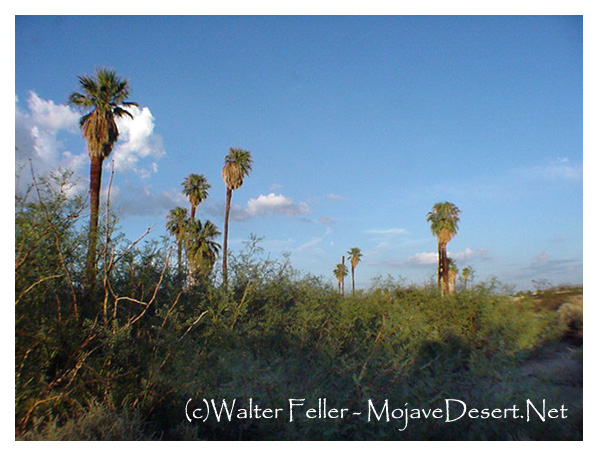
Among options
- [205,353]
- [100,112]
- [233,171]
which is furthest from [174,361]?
[233,171]

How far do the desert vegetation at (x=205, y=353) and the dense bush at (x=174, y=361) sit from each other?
0.02 metres

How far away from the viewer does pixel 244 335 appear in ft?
23.0

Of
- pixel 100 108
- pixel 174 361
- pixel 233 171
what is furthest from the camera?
pixel 233 171

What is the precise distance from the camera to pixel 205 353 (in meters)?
6.03

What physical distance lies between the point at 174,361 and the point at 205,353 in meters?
0.61

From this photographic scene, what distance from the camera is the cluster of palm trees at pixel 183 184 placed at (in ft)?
22.4

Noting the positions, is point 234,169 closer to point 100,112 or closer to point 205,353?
point 100,112

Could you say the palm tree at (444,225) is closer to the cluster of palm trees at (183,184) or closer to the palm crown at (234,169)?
the cluster of palm trees at (183,184)

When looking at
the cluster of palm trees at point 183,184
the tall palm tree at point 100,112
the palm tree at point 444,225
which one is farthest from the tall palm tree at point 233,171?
the palm tree at point 444,225

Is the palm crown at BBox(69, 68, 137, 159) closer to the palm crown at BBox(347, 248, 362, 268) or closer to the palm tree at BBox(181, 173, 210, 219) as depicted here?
the palm tree at BBox(181, 173, 210, 219)

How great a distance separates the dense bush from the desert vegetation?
0.07 ft
